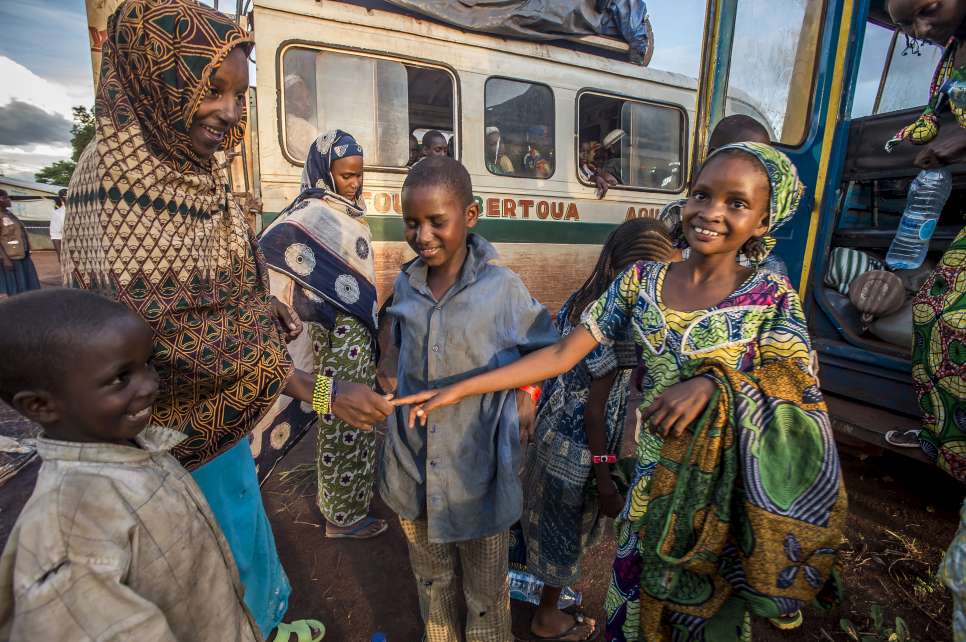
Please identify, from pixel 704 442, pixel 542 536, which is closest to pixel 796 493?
pixel 704 442

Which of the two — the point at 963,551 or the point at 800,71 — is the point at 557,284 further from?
the point at 963,551

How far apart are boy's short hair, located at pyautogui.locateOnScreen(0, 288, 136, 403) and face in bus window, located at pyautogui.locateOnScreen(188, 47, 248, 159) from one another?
585 millimetres

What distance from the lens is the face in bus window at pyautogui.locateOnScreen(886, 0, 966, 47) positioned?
1988 mm

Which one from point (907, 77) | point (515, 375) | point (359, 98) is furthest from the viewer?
point (359, 98)

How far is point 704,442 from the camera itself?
116cm

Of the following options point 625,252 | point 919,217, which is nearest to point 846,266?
point 919,217

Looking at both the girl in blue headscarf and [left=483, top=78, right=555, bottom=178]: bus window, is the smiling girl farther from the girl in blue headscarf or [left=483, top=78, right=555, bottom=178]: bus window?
[left=483, top=78, right=555, bottom=178]: bus window

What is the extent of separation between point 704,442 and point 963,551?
56 centimetres

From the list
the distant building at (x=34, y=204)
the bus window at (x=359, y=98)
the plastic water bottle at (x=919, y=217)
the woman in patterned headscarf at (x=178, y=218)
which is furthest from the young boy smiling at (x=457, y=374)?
the distant building at (x=34, y=204)

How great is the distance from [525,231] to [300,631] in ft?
12.8

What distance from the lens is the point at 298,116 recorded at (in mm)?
4055

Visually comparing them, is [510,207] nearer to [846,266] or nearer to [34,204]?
[846,266]

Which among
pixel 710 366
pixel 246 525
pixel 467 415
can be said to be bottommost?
pixel 246 525

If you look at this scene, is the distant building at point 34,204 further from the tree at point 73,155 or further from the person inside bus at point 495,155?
the person inside bus at point 495,155
